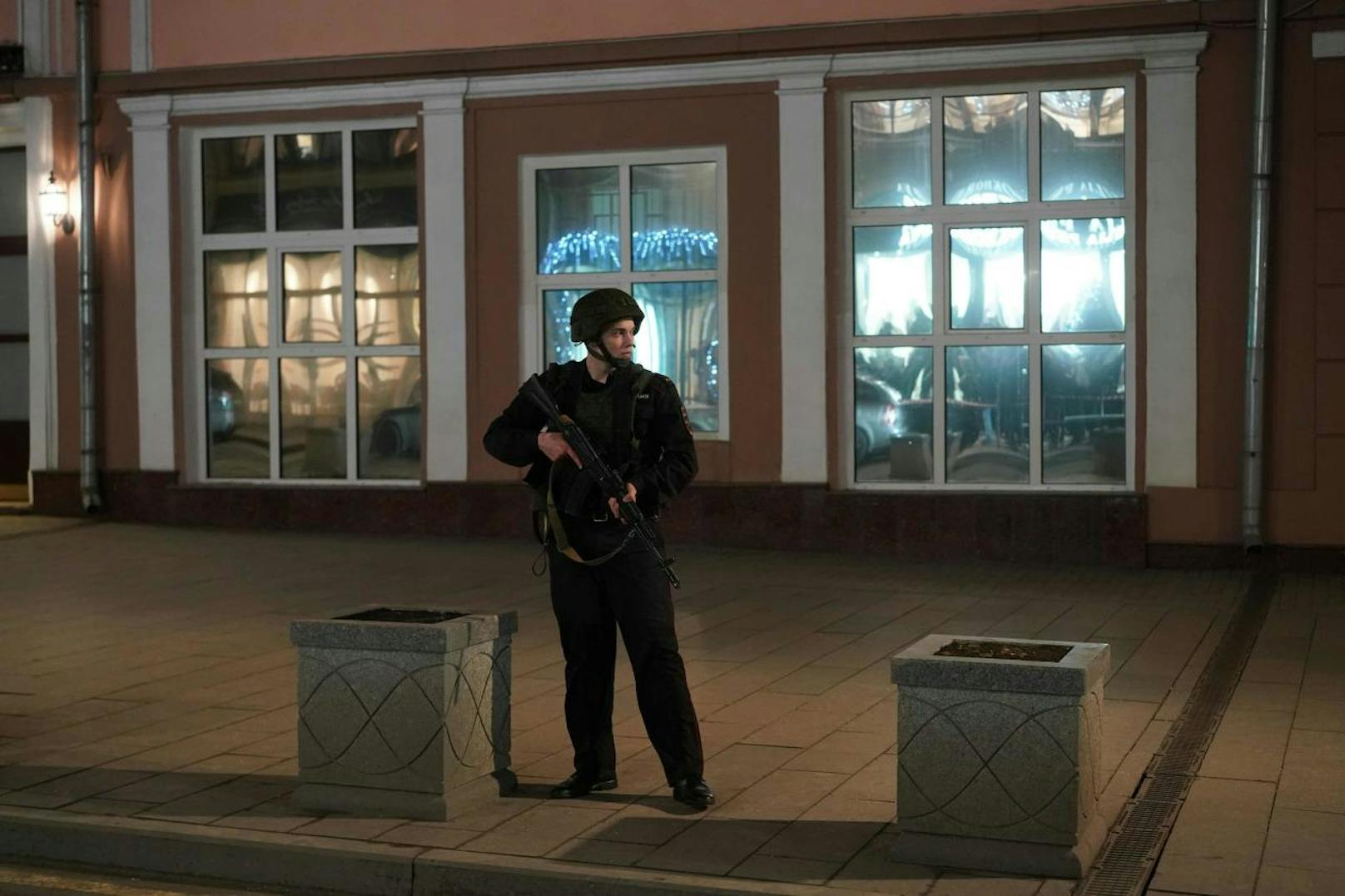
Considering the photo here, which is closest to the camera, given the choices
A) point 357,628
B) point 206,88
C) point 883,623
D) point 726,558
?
point 357,628

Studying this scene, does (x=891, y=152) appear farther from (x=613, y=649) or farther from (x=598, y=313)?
(x=613, y=649)

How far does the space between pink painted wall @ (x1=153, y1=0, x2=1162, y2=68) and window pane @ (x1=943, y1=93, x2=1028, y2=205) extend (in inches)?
31.3

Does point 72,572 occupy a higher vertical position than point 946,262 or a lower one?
lower

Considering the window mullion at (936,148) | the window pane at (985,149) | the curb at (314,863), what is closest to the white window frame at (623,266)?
the window mullion at (936,148)

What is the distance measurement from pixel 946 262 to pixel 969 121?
3.97ft

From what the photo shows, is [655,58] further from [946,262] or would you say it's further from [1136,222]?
[1136,222]

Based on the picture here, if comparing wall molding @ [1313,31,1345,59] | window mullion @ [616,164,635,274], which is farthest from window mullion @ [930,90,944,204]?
wall molding @ [1313,31,1345,59]

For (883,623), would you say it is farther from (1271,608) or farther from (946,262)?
(946,262)

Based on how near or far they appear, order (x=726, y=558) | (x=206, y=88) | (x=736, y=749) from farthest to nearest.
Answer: (x=206, y=88)
(x=726, y=558)
(x=736, y=749)

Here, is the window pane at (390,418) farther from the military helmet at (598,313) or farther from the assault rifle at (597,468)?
the assault rifle at (597,468)

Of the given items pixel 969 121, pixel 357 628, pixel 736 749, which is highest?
pixel 969 121

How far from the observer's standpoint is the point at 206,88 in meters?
16.7

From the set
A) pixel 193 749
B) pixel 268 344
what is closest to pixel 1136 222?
pixel 268 344

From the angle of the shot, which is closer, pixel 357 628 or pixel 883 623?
pixel 357 628
